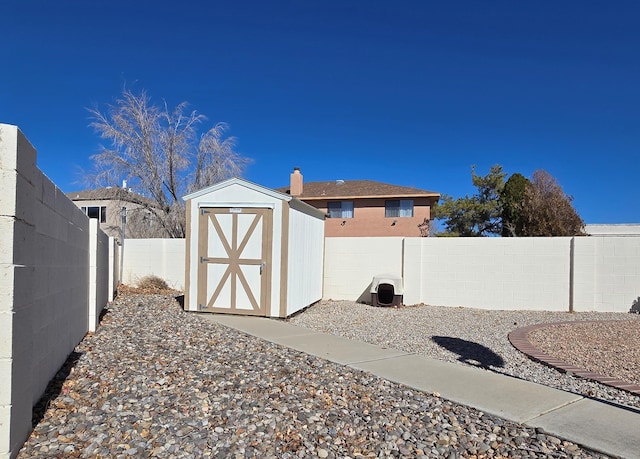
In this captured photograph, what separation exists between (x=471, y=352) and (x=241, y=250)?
195 inches

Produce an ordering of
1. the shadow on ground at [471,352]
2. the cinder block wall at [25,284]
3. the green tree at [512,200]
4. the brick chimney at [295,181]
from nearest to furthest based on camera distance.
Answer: the cinder block wall at [25,284] < the shadow on ground at [471,352] < the brick chimney at [295,181] < the green tree at [512,200]

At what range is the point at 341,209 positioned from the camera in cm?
2845

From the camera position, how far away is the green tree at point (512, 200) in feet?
86.8

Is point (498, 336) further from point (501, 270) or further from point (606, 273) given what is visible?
point (606, 273)

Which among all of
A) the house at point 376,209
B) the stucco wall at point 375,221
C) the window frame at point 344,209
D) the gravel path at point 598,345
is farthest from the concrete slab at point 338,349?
the window frame at point 344,209

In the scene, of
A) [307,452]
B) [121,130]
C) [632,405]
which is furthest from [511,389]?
[121,130]

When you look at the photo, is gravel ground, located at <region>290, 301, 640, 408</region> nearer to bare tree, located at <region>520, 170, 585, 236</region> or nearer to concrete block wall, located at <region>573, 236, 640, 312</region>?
concrete block wall, located at <region>573, 236, 640, 312</region>

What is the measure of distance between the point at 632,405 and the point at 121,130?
833 inches

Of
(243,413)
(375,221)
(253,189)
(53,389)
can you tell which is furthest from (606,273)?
(375,221)

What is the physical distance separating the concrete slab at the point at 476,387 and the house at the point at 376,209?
70.4 feet

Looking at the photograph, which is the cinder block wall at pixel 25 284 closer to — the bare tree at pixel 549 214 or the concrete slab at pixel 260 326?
the concrete slab at pixel 260 326

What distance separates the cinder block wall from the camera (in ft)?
9.53

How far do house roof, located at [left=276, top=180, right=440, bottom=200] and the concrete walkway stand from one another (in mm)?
20734

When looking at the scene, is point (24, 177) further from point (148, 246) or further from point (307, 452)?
point (148, 246)
